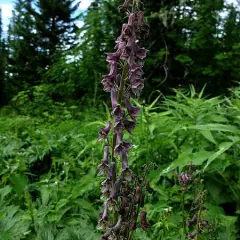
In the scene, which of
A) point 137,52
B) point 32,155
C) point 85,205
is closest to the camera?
point 137,52

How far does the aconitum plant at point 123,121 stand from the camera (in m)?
1.73

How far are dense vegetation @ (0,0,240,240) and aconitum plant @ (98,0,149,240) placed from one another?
49 cm

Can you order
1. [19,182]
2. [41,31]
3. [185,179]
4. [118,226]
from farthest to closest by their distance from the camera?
[41,31] → [19,182] → [185,179] → [118,226]

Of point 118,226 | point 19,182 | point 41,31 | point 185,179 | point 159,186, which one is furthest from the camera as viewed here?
point 41,31

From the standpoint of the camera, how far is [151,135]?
3578 millimetres

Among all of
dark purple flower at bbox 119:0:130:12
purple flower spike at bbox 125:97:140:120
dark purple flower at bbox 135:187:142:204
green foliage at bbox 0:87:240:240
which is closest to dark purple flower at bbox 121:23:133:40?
dark purple flower at bbox 119:0:130:12

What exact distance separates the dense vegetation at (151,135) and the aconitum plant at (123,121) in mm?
493

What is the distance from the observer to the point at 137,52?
1754 mm

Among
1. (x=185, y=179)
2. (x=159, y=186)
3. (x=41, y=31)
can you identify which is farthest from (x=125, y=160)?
(x=41, y=31)

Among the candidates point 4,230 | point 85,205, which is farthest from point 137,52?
point 85,205

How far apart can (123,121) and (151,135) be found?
1852 millimetres

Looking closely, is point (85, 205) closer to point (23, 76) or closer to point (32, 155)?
point (32, 155)

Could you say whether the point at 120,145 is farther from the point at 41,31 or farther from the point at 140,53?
the point at 41,31

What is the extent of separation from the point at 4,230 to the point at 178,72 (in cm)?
1593
